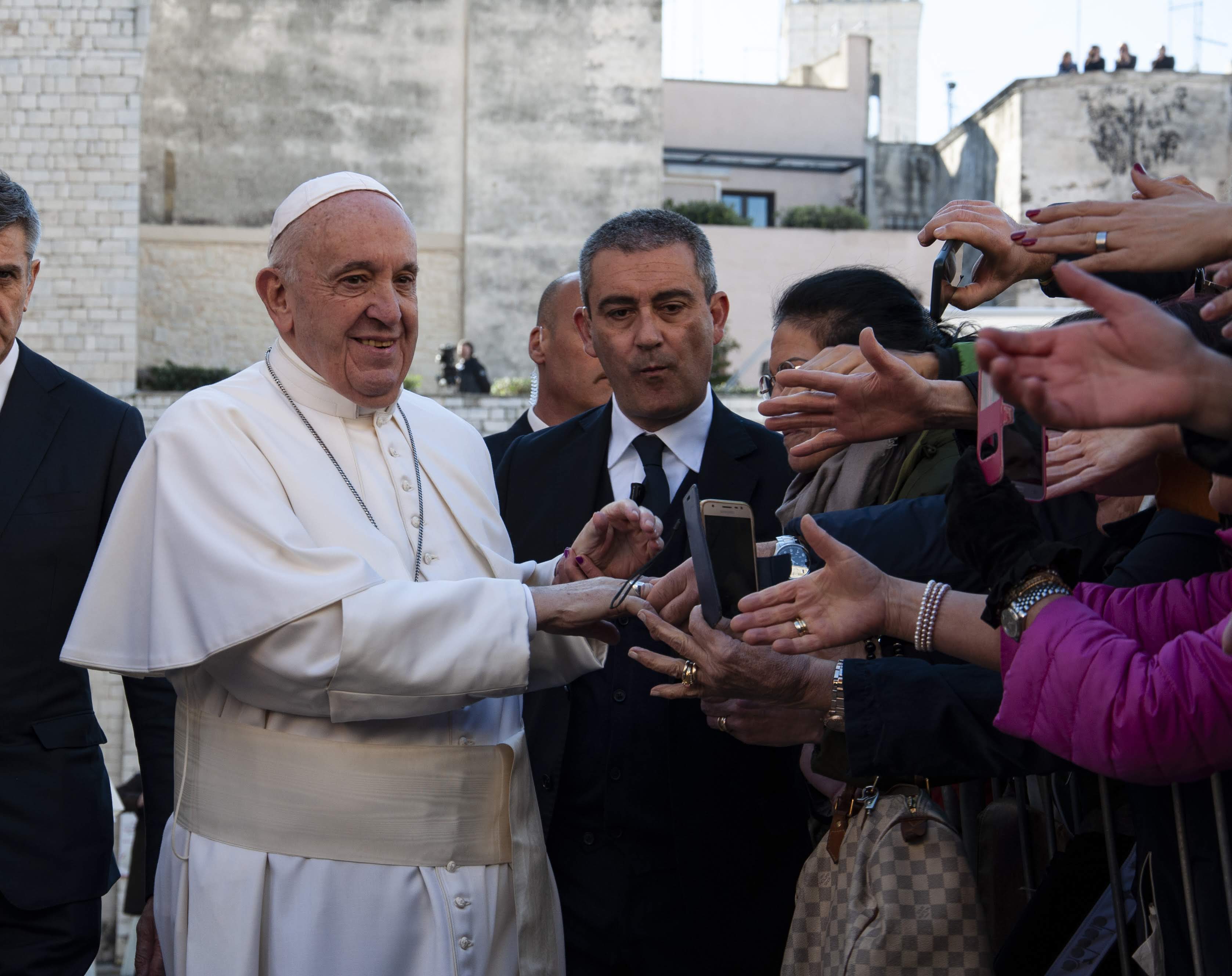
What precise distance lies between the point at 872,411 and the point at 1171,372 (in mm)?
991

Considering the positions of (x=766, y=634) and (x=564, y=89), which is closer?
(x=766, y=634)

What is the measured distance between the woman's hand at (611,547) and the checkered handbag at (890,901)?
2.43 feet

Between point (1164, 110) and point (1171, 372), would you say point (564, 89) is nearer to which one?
point (1164, 110)

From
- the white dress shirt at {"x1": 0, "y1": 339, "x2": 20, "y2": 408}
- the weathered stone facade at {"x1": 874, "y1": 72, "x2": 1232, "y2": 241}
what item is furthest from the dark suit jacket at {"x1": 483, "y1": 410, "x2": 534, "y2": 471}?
the weathered stone facade at {"x1": 874, "y1": 72, "x2": 1232, "y2": 241}

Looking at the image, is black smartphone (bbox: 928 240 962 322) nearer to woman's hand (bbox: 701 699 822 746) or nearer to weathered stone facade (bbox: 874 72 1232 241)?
woman's hand (bbox: 701 699 822 746)

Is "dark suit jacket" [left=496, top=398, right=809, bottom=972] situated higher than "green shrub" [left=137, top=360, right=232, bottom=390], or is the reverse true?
"green shrub" [left=137, top=360, right=232, bottom=390]

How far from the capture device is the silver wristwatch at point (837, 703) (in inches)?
122

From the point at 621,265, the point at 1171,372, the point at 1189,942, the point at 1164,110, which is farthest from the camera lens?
the point at 1164,110

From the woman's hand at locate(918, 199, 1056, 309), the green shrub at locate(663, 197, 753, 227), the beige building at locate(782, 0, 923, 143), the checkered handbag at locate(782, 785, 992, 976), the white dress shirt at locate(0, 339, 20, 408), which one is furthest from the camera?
the beige building at locate(782, 0, 923, 143)

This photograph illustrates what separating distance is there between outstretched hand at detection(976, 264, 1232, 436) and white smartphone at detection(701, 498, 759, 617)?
1.16 meters

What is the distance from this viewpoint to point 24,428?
376 cm

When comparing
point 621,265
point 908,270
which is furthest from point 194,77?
point 621,265

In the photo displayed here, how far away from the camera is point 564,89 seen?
26.5 meters

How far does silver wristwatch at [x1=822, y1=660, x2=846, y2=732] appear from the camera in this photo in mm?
3096
